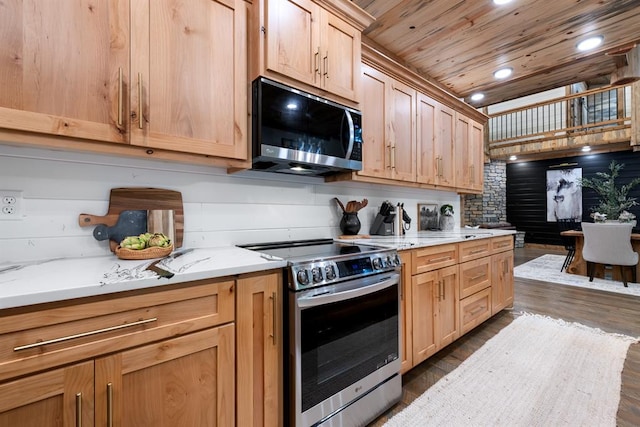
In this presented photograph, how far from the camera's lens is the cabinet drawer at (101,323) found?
0.79 m

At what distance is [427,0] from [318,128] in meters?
1.46

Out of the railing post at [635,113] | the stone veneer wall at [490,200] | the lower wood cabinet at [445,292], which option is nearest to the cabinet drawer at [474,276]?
the lower wood cabinet at [445,292]

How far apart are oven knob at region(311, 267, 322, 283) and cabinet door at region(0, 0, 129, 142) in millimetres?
1018

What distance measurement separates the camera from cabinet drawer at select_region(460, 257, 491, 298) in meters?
2.43

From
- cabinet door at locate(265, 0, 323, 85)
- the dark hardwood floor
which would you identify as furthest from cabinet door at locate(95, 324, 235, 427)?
cabinet door at locate(265, 0, 323, 85)

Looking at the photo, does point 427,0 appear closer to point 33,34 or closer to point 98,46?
point 98,46

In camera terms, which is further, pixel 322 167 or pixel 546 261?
pixel 546 261

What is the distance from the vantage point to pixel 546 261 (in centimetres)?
628

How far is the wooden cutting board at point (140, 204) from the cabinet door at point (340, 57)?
3.77 ft

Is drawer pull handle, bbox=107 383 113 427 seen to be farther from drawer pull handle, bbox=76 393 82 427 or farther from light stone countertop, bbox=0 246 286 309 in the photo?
light stone countertop, bbox=0 246 286 309

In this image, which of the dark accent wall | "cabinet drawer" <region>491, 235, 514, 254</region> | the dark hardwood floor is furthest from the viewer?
the dark accent wall

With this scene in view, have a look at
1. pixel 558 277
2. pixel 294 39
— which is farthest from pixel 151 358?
pixel 558 277

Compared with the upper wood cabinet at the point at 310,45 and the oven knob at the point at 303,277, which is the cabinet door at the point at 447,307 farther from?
the upper wood cabinet at the point at 310,45

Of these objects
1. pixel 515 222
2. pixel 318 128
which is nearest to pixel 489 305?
pixel 318 128
